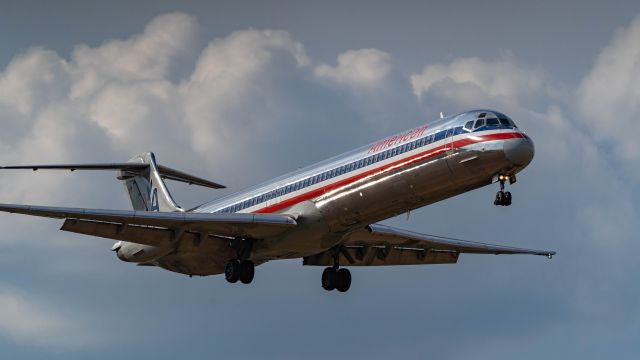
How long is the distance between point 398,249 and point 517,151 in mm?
13053

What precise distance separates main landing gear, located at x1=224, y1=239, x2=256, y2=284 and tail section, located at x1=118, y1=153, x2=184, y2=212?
8350mm

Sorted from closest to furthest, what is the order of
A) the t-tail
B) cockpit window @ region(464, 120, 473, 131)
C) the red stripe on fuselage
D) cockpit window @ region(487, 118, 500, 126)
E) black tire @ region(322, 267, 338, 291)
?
the red stripe on fuselage < cockpit window @ region(487, 118, 500, 126) < cockpit window @ region(464, 120, 473, 131) < black tire @ region(322, 267, 338, 291) < the t-tail

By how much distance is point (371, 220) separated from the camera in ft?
144

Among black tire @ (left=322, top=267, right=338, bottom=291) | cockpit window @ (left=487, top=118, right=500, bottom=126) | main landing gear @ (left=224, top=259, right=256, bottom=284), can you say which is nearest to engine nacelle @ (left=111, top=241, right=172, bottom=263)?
main landing gear @ (left=224, top=259, right=256, bottom=284)

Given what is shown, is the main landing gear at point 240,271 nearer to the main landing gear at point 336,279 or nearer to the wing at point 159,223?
the wing at point 159,223

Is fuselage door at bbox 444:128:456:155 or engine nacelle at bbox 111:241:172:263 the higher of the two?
fuselage door at bbox 444:128:456:155

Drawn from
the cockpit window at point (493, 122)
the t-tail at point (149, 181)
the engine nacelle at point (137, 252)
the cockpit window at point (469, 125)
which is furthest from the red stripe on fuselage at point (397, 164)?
the t-tail at point (149, 181)

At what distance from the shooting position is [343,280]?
50281 mm

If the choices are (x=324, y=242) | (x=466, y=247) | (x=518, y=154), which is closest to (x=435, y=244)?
(x=466, y=247)

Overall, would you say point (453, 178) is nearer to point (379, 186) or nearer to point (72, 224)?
point (379, 186)

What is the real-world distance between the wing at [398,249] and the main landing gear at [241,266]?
3.61m

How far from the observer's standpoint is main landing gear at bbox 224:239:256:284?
46625 mm

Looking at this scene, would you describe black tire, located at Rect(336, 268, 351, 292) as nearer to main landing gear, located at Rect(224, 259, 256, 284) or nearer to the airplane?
the airplane

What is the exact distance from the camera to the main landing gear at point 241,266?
153 feet
